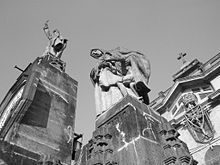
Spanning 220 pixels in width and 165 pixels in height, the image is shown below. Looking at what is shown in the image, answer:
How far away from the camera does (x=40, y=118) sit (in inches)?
267

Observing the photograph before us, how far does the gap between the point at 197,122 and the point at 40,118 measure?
1127 centimetres

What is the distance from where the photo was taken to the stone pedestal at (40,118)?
5.45m

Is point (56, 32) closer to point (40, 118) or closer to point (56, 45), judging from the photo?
point (56, 45)

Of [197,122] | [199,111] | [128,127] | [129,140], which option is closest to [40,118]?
[128,127]

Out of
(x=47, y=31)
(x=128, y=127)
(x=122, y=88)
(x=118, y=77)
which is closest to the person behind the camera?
(x=128, y=127)

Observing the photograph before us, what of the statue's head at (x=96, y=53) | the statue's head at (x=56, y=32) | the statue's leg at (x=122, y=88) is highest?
the statue's head at (x=56, y=32)

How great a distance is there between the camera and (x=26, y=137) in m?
5.99

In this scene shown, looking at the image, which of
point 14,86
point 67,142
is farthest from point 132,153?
point 14,86

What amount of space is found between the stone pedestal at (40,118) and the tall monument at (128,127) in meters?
1.55

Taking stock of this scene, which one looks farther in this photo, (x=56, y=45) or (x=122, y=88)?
(x=56, y=45)

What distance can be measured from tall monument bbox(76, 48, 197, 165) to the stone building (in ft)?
29.3

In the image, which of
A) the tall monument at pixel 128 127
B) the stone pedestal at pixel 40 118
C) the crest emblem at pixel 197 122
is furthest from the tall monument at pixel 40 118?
the crest emblem at pixel 197 122

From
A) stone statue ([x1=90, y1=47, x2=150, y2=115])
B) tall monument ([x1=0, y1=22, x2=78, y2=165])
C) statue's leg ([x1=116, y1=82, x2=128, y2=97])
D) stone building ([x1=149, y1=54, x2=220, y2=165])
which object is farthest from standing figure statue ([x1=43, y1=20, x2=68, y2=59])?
stone building ([x1=149, y1=54, x2=220, y2=165])

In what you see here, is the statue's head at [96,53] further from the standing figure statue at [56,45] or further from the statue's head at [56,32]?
the statue's head at [56,32]
